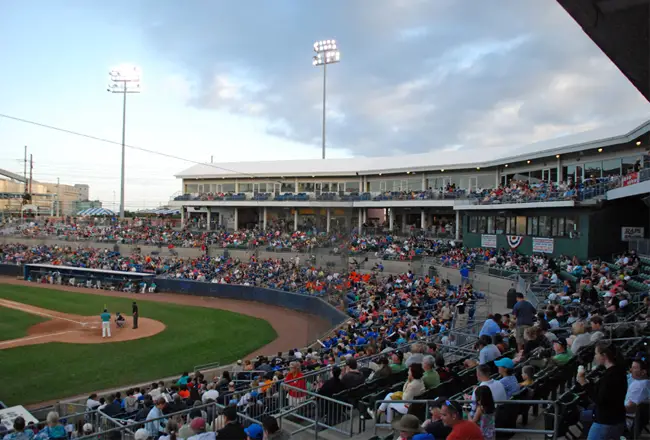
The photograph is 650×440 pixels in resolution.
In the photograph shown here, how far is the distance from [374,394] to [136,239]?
4254 centimetres

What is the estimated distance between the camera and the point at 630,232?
2433cm

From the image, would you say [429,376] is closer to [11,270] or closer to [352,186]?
[352,186]

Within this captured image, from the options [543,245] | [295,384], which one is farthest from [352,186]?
[295,384]

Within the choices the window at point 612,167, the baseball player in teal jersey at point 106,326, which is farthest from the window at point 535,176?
the baseball player in teal jersey at point 106,326

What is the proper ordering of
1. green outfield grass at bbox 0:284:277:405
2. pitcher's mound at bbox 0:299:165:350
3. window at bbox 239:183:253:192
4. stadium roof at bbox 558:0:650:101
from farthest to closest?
window at bbox 239:183:253:192
pitcher's mound at bbox 0:299:165:350
green outfield grass at bbox 0:284:277:405
stadium roof at bbox 558:0:650:101

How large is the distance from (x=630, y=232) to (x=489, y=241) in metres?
8.25

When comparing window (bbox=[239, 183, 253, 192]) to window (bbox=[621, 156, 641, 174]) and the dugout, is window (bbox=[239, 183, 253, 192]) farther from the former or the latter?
window (bbox=[621, 156, 641, 174])

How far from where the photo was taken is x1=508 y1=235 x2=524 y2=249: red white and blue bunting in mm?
28406

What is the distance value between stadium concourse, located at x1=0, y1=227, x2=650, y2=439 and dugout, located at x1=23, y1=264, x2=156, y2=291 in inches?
703

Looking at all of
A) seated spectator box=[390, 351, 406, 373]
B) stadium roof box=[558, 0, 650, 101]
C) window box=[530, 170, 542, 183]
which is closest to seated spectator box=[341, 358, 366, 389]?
seated spectator box=[390, 351, 406, 373]

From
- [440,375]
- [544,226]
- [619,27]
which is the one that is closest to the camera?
[619,27]

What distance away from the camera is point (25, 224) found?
2239 inches

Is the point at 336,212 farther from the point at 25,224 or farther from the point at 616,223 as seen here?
the point at 25,224

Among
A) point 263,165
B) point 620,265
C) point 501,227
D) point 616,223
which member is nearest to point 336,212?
point 263,165
